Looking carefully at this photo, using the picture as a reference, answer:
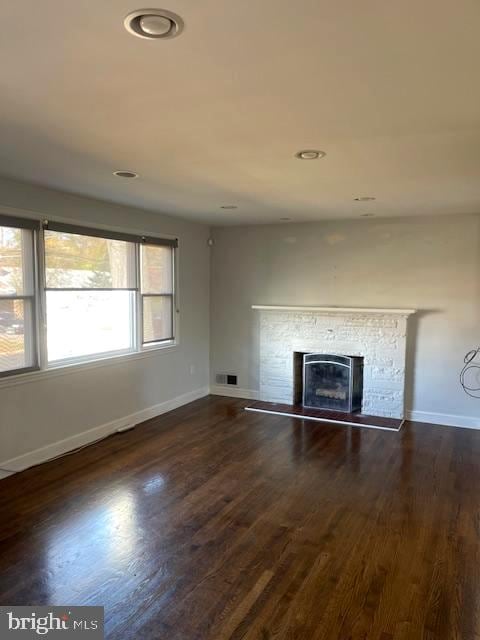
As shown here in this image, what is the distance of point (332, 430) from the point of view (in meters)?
4.96

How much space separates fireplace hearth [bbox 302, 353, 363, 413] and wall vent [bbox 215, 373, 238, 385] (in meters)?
1.04

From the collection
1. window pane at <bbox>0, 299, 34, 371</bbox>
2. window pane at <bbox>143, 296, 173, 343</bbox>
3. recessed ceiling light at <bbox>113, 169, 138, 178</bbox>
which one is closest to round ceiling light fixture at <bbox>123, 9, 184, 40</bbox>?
recessed ceiling light at <bbox>113, 169, 138, 178</bbox>

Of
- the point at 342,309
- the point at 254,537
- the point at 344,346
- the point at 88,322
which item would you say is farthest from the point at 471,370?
the point at 88,322

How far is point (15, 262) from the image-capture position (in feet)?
12.1

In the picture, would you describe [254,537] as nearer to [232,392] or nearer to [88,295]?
[88,295]

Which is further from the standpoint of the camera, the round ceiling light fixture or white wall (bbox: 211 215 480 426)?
white wall (bbox: 211 215 480 426)

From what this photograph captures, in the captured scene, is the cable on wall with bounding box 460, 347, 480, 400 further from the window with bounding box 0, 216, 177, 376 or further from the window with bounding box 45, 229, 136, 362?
the window with bounding box 45, 229, 136, 362

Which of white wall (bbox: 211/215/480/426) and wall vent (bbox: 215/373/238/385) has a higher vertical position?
Result: white wall (bbox: 211/215/480/426)

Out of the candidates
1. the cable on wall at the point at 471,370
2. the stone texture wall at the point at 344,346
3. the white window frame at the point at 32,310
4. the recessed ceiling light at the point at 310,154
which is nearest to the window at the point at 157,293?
the stone texture wall at the point at 344,346

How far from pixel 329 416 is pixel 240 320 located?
1812 millimetres

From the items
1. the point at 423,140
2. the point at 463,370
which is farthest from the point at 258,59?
the point at 463,370

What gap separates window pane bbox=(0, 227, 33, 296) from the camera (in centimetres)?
359

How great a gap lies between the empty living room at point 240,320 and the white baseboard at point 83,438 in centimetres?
3

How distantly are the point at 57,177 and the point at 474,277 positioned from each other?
4352mm
